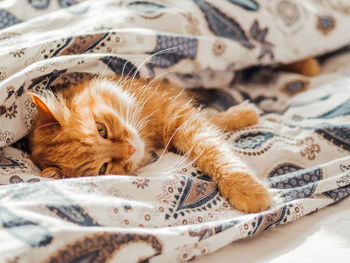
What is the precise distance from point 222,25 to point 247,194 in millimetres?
871

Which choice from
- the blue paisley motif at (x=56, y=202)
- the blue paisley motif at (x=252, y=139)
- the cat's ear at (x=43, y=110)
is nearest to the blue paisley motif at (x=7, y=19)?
the cat's ear at (x=43, y=110)

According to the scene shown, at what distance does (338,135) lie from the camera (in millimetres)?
1238

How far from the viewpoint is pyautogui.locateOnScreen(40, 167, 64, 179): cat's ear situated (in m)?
1.04

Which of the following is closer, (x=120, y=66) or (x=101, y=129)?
(x=101, y=129)

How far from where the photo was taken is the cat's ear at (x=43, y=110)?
1026 mm

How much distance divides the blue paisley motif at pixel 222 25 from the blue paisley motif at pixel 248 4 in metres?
0.09

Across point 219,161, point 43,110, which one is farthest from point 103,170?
point 219,161

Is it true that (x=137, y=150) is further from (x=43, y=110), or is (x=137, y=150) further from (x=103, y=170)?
(x=43, y=110)

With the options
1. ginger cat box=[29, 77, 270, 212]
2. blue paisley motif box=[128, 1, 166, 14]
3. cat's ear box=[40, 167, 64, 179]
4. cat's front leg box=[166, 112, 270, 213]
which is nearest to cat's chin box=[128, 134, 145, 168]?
ginger cat box=[29, 77, 270, 212]

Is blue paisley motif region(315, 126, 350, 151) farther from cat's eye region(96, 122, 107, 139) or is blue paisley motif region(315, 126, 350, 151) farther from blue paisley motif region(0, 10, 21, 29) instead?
blue paisley motif region(0, 10, 21, 29)

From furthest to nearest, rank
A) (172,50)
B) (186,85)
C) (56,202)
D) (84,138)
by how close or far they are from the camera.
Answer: (186,85), (172,50), (84,138), (56,202)

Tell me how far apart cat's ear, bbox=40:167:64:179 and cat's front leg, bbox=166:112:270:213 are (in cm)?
41

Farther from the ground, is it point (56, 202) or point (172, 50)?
point (172, 50)

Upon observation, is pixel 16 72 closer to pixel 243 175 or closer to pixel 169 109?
pixel 169 109
